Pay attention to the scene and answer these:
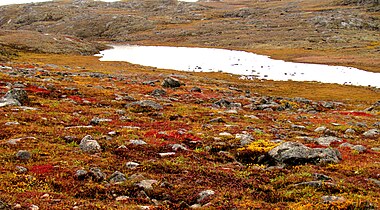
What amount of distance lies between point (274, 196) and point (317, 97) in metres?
52.8

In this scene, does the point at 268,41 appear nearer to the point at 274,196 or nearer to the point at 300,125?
the point at 300,125

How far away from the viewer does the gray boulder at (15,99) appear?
24594 mm

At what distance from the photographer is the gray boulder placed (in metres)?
24.6

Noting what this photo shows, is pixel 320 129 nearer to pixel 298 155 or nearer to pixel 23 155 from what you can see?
pixel 298 155

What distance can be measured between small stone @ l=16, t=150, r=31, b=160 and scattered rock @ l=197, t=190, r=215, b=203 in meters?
7.33

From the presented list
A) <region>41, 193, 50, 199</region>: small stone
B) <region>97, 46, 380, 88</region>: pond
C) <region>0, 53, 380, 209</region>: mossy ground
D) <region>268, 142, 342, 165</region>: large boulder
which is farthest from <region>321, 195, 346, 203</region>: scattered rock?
<region>97, 46, 380, 88</region>: pond

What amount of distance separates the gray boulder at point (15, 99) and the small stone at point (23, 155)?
456 inches

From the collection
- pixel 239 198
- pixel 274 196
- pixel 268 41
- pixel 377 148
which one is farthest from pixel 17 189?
pixel 268 41

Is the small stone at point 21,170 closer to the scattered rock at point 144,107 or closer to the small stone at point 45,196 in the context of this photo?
the small stone at point 45,196

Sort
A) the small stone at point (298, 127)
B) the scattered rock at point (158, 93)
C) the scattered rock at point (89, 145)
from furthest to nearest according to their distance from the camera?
the scattered rock at point (158, 93) < the small stone at point (298, 127) < the scattered rock at point (89, 145)

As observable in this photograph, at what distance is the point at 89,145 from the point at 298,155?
9736 mm

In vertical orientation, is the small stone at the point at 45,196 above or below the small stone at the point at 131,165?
above

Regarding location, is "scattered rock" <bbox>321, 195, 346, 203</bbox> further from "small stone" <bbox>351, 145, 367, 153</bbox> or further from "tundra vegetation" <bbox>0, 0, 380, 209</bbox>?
"small stone" <bbox>351, 145, 367, 153</bbox>

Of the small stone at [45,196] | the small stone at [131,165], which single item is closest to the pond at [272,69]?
the small stone at [131,165]
